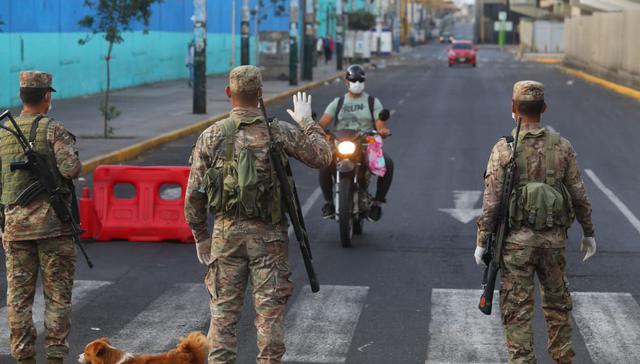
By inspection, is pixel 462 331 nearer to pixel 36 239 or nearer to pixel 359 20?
pixel 36 239

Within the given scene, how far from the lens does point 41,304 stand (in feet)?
32.3

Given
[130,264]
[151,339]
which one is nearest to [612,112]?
[130,264]

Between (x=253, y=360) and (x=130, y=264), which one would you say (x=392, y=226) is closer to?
(x=130, y=264)

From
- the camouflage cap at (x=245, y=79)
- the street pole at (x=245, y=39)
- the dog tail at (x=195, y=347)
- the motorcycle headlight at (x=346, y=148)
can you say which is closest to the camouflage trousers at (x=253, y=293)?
the dog tail at (x=195, y=347)

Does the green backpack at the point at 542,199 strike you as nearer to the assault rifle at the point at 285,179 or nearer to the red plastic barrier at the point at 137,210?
the assault rifle at the point at 285,179

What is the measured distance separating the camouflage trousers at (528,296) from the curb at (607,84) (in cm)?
3259

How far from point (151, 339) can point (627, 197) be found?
9294 mm

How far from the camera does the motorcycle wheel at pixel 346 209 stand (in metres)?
12.2

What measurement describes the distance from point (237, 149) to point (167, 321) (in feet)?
10.1

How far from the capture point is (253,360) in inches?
318

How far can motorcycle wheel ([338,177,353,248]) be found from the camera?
12242 mm

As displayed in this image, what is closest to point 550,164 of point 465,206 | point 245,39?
point 465,206

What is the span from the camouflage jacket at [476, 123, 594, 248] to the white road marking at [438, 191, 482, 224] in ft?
23.6

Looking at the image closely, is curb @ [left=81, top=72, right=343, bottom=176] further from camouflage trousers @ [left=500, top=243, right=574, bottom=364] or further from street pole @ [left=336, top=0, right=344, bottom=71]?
street pole @ [left=336, top=0, right=344, bottom=71]
